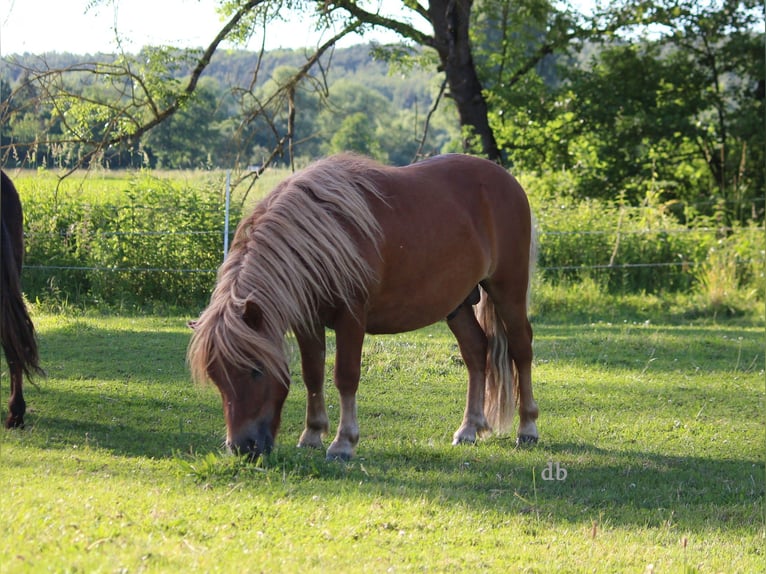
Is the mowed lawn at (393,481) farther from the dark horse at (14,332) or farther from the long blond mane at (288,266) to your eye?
the long blond mane at (288,266)

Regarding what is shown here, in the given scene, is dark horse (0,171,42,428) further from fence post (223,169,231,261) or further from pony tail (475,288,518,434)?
fence post (223,169,231,261)

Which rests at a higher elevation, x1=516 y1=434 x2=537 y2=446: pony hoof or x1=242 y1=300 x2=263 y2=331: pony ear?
x1=242 y1=300 x2=263 y2=331: pony ear

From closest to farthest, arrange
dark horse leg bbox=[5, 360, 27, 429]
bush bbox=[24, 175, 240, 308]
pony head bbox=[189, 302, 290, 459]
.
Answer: pony head bbox=[189, 302, 290, 459] < dark horse leg bbox=[5, 360, 27, 429] < bush bbox=[24, 175, 240, 308]

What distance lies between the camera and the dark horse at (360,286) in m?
4.46

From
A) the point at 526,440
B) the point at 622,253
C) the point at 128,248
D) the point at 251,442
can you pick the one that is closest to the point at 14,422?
the point at 251,442

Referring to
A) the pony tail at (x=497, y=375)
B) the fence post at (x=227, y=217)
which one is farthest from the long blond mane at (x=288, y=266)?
the fence post at (x=227, y=217)

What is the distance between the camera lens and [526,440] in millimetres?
5961

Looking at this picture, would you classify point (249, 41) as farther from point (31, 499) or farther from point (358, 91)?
point (358, 91)

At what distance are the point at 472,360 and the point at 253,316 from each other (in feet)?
7.05

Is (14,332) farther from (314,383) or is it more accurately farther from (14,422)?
(314,383)

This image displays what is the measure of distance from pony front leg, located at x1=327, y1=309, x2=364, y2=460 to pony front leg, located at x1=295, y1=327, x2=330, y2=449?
0.56ft

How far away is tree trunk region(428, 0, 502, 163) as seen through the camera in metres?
15.6

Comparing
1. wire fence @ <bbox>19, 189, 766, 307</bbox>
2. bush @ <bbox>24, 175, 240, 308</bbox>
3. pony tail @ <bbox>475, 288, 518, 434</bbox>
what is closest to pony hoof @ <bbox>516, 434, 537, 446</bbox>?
pony tail @ <bbox>475, 288, 518, 434</bbox>

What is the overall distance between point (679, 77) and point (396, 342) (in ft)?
43.1
